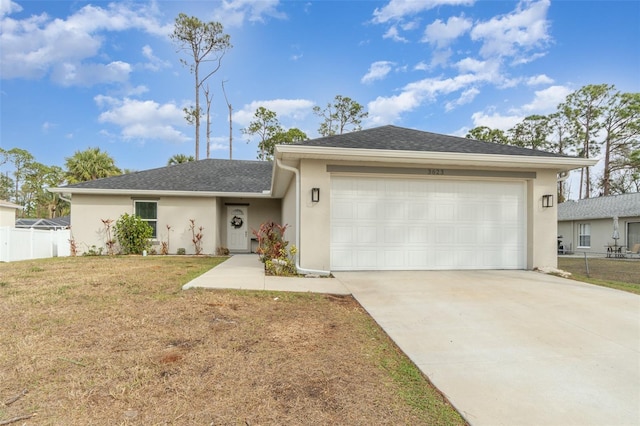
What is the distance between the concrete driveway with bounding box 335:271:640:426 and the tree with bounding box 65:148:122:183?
2423 cm

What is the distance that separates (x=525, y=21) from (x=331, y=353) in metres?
11.9

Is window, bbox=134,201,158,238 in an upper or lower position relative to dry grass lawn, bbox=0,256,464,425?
upper

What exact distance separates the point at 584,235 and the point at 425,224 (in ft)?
61.2

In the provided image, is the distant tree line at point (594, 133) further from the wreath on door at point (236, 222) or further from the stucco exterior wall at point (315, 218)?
the stucco exterior wall at point (315, 218)

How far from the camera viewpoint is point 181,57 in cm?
2241

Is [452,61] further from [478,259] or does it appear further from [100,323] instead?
[100,323]

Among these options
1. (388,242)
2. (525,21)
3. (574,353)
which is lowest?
(574,353)

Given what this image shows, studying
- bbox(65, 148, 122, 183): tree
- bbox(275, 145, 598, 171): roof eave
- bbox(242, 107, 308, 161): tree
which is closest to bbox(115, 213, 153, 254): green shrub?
bbox(275, 145, 598, 171): roof eave

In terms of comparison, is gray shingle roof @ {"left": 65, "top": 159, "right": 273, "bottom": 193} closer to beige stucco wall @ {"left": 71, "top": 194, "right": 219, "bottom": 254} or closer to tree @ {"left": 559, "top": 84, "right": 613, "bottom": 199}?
beige stucco wall @ {"left": 71, "top": 194, "right": 219, "bottom": 254}

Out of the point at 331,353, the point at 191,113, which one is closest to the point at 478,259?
the point at 331,353

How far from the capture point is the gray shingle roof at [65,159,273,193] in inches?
491

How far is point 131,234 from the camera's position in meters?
12.0

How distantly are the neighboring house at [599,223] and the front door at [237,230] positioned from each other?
18354 mm

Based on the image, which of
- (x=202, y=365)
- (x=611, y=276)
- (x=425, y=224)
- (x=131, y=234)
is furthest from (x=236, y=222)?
(x=611, y=276)
